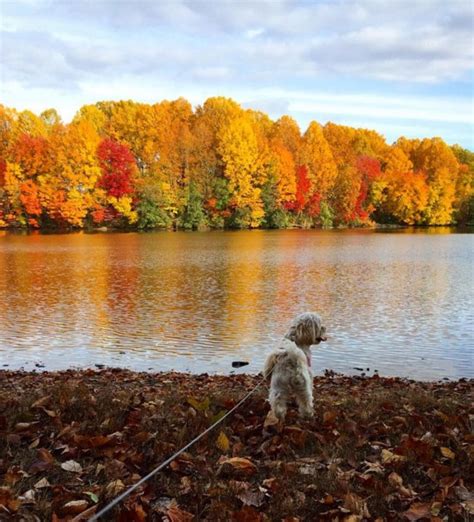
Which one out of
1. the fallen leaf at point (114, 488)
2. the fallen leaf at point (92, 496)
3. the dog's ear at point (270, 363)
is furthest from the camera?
the dog's ear at point (270, 363)

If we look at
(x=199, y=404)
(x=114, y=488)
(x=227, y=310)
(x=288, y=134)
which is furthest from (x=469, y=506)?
(x=288, y=134)

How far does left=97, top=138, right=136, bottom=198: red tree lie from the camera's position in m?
62.6

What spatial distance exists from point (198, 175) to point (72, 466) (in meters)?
64.6

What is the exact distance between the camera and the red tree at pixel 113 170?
62.6 m

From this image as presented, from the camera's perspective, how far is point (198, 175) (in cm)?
6775

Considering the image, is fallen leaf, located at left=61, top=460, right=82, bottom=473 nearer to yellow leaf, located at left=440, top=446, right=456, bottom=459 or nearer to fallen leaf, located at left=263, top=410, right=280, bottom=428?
fallen leaf, located at left=263, top=410, right=280, bottom=428

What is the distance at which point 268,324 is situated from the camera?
48.6 ft

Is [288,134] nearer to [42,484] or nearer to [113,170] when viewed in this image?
[113,170]

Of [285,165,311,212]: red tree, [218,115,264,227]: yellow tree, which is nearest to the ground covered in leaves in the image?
[218,115,264,227]: yellow tree

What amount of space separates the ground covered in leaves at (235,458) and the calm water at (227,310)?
15.2 ft

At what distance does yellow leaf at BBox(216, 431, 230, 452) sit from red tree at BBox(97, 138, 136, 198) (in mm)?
59795

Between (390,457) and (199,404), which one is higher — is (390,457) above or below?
above

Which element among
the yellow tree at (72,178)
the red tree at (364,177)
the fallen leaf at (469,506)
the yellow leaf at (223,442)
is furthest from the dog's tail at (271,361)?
the red tree at (364,177)

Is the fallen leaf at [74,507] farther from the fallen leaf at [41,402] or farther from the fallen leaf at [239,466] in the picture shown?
the fallen leaf at [41,402]
